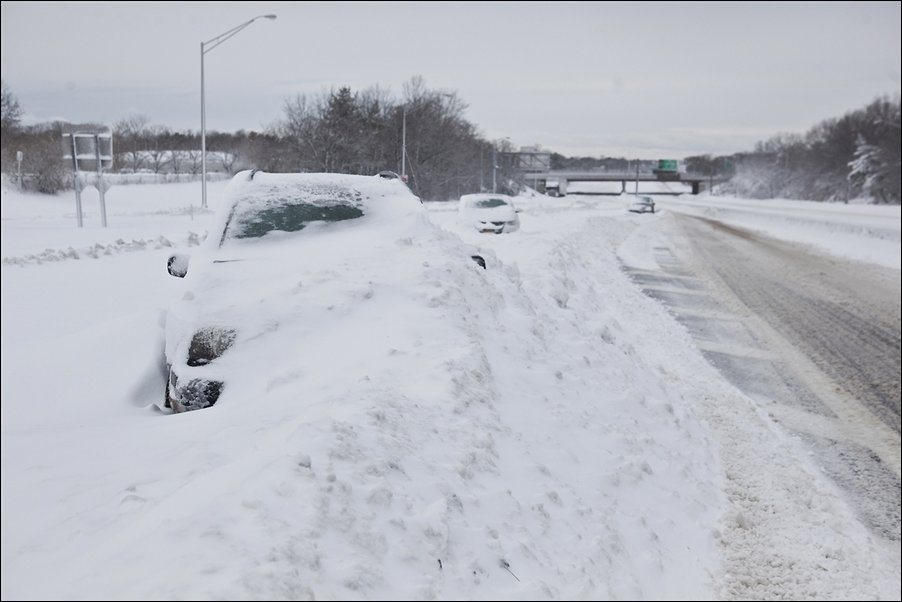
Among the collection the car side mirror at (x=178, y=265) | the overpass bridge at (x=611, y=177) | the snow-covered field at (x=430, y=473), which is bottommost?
the snow-covered field at (x=430, y=473)

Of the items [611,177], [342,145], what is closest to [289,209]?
[342,145]

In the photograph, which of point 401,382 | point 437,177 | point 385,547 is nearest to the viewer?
point 385,547

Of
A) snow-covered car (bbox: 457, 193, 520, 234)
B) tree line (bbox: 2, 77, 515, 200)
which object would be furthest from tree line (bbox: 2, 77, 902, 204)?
snow-covered car (bbox: 457, 193, 520, 234)

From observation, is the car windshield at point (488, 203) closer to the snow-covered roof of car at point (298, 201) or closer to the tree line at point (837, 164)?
the snow-covered roof of car at point (298, 201)

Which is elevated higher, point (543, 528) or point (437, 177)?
point (437, 177)

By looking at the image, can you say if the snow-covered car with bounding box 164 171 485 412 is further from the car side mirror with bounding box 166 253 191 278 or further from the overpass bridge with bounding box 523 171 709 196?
the overpass bridge with bounding box 523 171 709 196

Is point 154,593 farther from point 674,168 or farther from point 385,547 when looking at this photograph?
point 674,168

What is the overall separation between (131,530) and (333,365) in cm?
223

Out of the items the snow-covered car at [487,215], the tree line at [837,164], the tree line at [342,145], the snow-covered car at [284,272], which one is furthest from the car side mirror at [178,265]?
the tree line at [837,164]

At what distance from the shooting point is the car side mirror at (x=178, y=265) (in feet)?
22.7

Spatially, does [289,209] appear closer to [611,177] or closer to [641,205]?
[641,205]

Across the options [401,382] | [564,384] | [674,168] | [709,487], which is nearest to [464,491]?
[401,382]

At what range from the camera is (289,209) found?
752cm

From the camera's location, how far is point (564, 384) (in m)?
6.20
